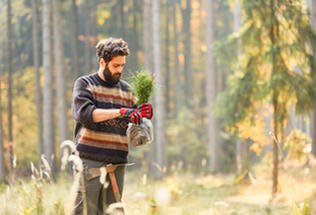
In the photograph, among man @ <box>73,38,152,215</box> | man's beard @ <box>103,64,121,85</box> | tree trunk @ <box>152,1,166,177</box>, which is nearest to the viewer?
man @ <box>73,38,152,215</box>

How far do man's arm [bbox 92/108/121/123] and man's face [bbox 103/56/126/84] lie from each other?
0.35 metres

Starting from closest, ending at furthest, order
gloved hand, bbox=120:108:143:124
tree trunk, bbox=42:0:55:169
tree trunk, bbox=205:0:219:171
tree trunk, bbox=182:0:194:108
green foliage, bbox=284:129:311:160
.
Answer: gloved hand, bbox=120:108:143:124, green foliage, bbox=284:129:311:160, tree trunk, bbox=42:0:55:169, tree trunk, bbox=205:0:219:171, tree trunk, bbox=182:0:194:108

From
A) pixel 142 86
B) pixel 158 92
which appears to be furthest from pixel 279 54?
pixel 158 92

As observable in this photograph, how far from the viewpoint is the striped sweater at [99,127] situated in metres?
4.50

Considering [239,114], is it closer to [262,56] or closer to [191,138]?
[262,56]

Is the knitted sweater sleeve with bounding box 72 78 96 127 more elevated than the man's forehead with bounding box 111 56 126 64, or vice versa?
the man's forehead with bounding box 111 56 126 64

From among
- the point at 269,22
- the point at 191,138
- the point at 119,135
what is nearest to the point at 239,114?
the point at 269,22

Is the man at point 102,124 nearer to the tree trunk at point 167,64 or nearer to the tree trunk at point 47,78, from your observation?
the tree trunk at point 47,78

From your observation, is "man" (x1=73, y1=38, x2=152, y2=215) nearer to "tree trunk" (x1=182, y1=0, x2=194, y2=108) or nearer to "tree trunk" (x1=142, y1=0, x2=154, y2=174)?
"tree trunk" (x1=142, y1=0, x2=154, y2=174)

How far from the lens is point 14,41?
28.0 metres

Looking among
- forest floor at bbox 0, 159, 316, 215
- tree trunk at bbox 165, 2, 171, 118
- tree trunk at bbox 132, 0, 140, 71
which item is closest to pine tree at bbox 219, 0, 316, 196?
forest floor at bbox 0, 159, 316, 215

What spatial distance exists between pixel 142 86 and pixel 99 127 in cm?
48

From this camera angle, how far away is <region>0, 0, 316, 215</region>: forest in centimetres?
883

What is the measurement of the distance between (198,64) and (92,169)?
36.4 meters
